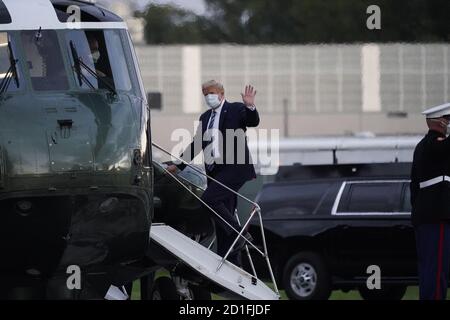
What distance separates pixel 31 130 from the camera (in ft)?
29.9

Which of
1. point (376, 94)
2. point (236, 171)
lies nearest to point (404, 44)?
point (376, 94)

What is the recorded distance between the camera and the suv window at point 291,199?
17562 millimetres

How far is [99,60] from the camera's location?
10.2 m

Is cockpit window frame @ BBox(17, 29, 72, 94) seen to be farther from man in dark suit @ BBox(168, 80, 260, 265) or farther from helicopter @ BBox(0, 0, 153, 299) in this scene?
man in dark suit @ BBox(168, 80, 260, 265)

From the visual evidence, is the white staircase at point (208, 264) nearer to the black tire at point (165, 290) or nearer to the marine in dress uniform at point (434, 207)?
the black tire at point (165, 290)

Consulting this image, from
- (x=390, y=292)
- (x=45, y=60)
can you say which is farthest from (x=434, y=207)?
(x=390, y=292)

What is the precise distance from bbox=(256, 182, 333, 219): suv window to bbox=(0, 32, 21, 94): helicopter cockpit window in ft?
27.1

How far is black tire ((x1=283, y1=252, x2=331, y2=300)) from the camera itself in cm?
1683

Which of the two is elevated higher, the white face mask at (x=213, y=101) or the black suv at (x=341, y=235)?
the white face mask at (x=213, y=101)

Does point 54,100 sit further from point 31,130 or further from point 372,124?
point 372,124

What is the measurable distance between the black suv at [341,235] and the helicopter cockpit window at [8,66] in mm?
7564

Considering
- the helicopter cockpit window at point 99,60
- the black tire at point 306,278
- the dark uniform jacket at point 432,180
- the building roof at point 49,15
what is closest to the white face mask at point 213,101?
the helicopter cockpit window at point 99,60
